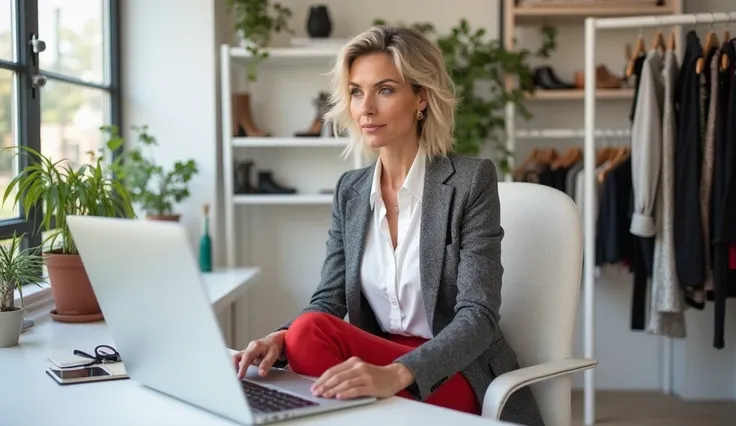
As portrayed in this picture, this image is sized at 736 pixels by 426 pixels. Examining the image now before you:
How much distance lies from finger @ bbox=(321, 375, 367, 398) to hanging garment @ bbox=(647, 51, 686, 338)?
2.20 m

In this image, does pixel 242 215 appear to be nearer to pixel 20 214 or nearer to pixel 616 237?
pixel 20 214

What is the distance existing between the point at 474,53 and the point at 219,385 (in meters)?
2.82

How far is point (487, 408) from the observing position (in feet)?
4.88

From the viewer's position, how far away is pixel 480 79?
12.2 ft

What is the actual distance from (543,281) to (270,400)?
0.77 m

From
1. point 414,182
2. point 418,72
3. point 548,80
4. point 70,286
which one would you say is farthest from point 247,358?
point 548,80

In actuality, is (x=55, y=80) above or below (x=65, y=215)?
above

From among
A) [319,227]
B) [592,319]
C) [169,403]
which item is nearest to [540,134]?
[592,319]

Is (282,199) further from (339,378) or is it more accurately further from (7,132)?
(339,378)

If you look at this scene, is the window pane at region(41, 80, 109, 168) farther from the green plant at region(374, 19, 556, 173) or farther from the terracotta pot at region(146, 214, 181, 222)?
the green plant at region(374, 19, 556, 173)

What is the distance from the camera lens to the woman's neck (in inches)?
75.7

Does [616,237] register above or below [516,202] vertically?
below

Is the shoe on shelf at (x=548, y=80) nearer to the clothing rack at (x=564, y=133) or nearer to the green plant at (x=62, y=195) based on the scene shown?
the clothing rack at (x=564, y=133)

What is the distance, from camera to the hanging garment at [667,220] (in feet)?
10.2
